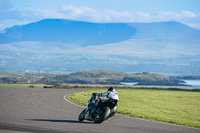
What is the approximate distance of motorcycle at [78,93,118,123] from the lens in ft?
57.2

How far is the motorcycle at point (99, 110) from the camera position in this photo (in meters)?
17.4

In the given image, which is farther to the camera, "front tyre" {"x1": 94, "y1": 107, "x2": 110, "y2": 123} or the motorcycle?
the motorcycle

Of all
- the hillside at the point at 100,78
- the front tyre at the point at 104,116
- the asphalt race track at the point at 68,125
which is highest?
the hillside at the point at 100,78

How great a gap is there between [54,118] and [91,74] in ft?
446

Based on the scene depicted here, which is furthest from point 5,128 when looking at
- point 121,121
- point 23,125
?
point 121,121

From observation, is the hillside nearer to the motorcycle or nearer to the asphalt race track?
the asphalt race track

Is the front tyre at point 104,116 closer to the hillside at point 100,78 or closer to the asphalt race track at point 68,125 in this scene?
the asphalt race track at point 68,125

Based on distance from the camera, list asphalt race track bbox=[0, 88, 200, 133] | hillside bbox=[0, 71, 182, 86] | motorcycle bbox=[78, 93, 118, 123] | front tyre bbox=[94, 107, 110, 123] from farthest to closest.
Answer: hillside bbox=[0, 71, 182, 86] → motorcycle bbox=[78, 93, 118, 123] → front tyre bbox=[94, 107, 110, 123] → asphalt race track bbox=[0, 88, 200, 133]

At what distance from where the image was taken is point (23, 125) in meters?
16.1

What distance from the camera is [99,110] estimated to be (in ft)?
58.9

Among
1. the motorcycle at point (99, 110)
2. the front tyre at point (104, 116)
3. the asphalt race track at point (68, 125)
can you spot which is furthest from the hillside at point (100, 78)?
the front tyre at point (104, 116)

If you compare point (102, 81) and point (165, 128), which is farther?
point (102, 81)

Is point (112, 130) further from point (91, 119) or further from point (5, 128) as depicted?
point (5, 128)

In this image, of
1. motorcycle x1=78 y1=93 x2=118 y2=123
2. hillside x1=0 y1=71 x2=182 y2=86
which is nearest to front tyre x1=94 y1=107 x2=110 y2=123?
motorcycle x1=78 y1=93 x2=118 y2=123
